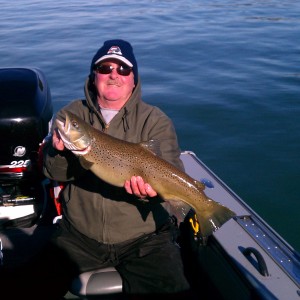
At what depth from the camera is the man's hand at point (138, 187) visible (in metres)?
3.37

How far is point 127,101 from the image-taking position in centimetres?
378

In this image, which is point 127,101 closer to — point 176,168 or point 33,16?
point 176,168

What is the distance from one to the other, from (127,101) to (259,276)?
1817mm

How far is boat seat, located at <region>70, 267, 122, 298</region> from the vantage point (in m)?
3.38

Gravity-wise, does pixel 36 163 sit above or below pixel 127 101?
below

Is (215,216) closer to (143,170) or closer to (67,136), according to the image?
(143,170)

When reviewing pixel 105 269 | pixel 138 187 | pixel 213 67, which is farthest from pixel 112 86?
pixel 213 67

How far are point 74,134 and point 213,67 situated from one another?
9.96m

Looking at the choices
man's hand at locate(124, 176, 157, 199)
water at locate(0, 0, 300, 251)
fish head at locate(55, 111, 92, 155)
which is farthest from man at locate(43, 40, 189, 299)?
water at locate(0, 0, 300, 251)

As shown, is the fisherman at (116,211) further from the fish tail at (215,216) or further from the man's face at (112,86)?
the fish tail at (215,216)

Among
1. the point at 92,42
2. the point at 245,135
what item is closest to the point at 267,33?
the point at 92,42

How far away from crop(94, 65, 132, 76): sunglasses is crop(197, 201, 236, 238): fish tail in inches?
54.3

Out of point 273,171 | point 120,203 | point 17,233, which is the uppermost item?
point 120,203

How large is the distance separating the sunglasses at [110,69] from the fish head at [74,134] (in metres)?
0.61
